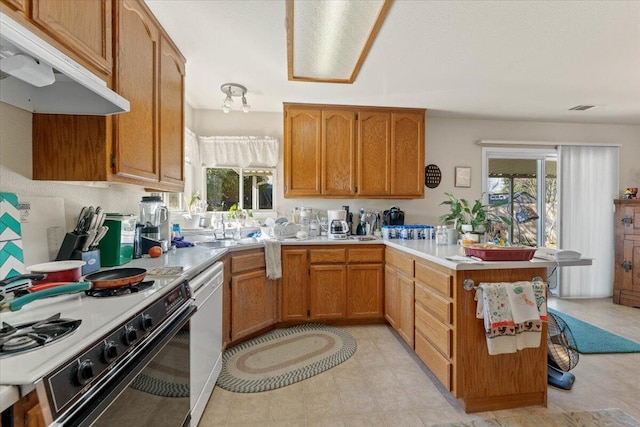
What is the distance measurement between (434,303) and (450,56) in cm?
185

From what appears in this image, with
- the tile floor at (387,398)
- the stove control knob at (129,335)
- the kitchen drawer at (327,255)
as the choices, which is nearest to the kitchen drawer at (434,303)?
the tile floor at (387,398)

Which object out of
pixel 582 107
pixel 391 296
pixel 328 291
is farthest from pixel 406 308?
pixel 582 107

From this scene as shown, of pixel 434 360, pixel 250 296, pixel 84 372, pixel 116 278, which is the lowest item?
pixel 434 360

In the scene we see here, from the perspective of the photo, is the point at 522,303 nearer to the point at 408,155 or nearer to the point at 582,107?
the point at 408,155

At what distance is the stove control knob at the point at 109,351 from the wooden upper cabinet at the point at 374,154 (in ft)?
9.27

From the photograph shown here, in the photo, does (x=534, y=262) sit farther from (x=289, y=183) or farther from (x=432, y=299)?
(x=289, y=183)

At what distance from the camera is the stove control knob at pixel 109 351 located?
761 millimetres

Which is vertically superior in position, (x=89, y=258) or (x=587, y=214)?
(x=587, y=214)

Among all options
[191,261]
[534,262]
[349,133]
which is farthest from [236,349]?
[349,133]

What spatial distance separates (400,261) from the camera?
8.41ft

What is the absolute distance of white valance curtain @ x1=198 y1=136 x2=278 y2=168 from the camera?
3.46 m

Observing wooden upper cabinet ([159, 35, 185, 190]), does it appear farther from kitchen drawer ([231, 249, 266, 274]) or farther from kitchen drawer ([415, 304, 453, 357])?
kitchen drawer ([415, 304, 453, 357])

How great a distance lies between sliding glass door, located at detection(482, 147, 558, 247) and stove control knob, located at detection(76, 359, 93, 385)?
4343mm

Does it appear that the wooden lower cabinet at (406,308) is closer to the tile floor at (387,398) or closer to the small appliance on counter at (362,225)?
the tile floor at (387,398)
